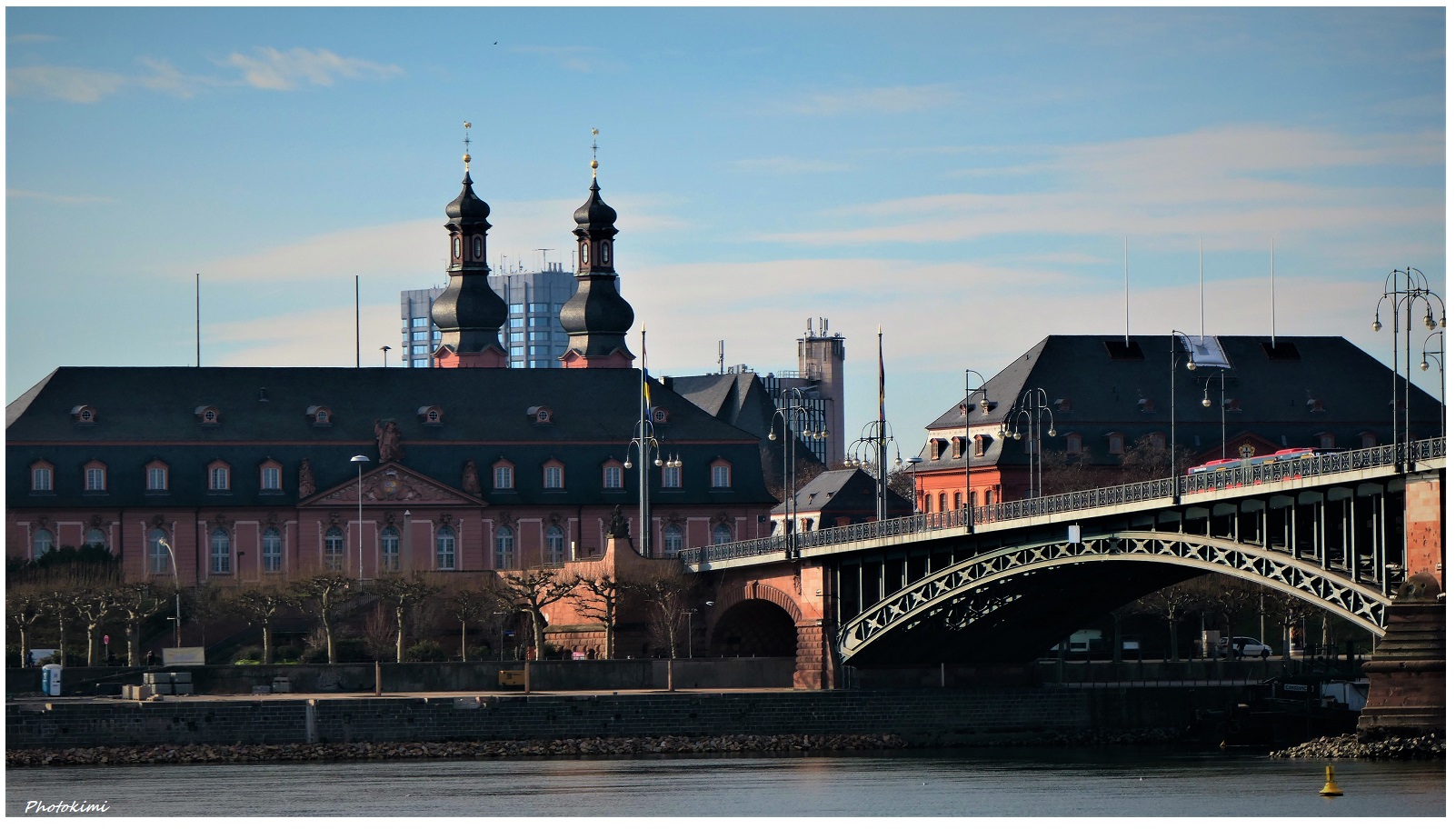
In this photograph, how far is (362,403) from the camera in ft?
452

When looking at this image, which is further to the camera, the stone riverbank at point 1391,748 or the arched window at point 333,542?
the arched window at point 333,542

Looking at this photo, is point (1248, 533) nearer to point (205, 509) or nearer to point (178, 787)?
point (178, 787)

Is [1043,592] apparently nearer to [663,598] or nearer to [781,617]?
[663,598]

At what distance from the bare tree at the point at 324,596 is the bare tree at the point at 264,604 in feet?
1.81

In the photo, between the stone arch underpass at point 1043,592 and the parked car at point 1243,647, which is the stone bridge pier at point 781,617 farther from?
the parked car at point 1243,647

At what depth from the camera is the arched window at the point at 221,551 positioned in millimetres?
133375

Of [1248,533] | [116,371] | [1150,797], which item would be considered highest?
[116,371]

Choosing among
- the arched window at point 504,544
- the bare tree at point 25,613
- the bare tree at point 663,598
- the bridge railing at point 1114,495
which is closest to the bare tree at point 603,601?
the bare tree at point 663,598

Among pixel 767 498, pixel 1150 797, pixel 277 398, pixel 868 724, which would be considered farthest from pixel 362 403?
pixel 1150 797

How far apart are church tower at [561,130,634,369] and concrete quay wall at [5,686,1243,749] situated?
7112 centimetres

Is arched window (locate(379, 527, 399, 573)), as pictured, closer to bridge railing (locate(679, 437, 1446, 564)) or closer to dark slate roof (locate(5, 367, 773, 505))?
dark slate roof (locate(5, 367, 773, 505))

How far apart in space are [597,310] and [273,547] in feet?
130

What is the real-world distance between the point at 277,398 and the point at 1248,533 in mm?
68883

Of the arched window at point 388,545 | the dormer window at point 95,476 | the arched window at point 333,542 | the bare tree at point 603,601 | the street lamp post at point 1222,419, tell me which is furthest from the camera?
the arched window at point 388,545
